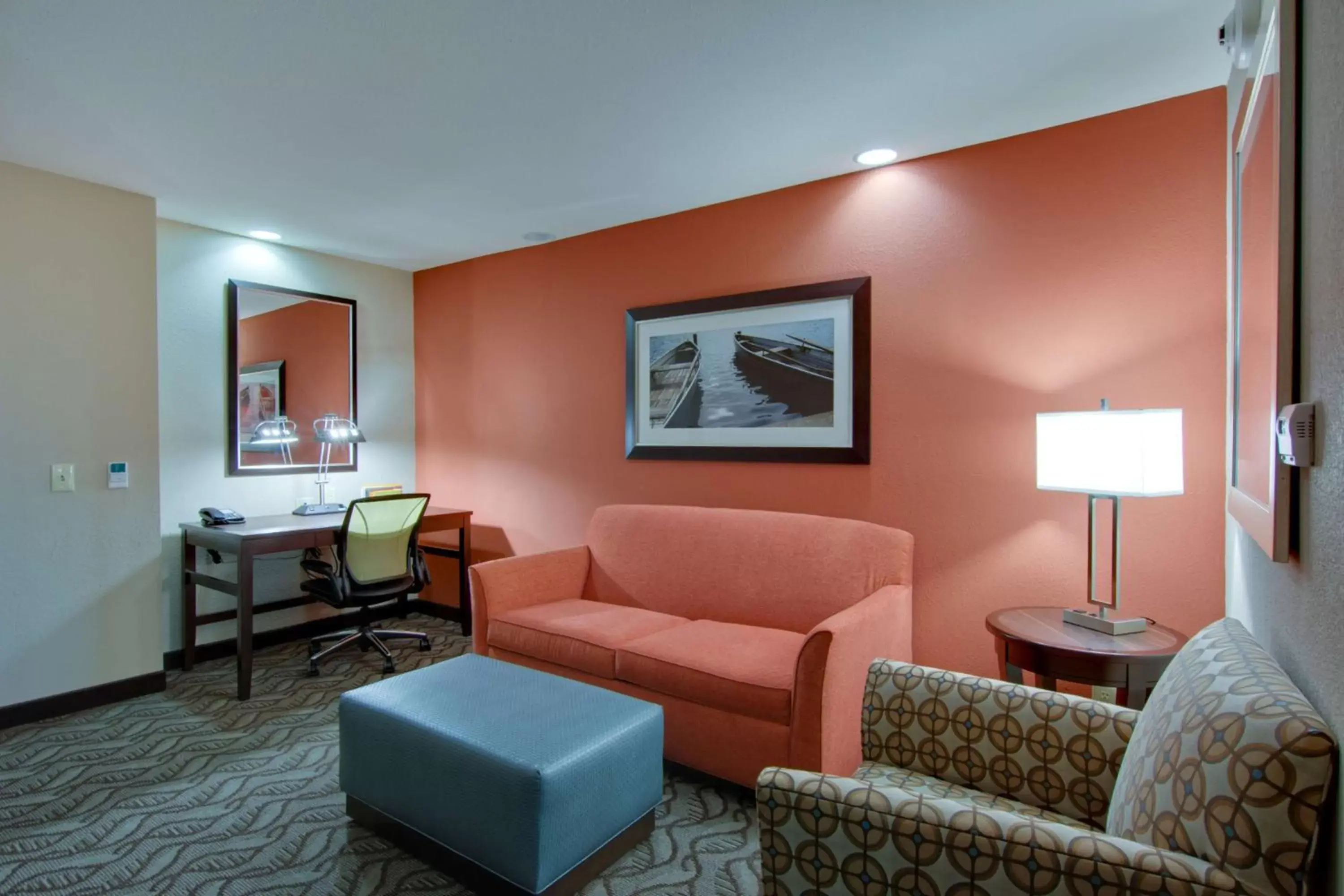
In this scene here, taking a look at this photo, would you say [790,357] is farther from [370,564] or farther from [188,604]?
[188,604]

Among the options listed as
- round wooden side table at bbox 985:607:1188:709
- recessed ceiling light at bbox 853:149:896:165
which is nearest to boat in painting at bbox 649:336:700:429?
recessed ceiling light at bbox 853:149:896:165

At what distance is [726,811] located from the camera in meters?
2.20

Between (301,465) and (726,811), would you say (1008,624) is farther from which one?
(301,465)

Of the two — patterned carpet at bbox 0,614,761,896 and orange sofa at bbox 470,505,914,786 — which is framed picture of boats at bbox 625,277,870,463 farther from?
patterned carpet at bbox 0,614,761,896

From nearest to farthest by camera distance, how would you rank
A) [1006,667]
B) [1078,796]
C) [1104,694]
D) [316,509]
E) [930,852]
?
[930,852] < [1078,796] < [1006,667] < [1104,694] < [316,509]

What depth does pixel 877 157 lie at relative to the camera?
2.73 m

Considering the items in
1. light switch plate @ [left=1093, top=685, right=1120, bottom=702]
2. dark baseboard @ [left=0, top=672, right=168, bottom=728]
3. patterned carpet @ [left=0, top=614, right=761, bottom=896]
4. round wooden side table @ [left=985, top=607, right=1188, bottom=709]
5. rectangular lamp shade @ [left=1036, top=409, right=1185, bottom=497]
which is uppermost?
rectangular lamp shade @ [left=1036, top=409, right=1185, bottom=497]

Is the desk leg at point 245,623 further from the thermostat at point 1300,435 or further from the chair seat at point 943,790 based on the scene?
the thermostat at point 1300,435

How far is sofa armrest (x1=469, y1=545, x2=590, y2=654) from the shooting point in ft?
9.61

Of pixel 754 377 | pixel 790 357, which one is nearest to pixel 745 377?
pixel 754 377

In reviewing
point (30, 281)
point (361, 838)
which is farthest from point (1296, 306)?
point (30, 281)

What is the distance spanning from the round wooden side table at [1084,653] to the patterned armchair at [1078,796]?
0.41 metres

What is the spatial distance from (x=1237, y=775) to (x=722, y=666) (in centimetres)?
151

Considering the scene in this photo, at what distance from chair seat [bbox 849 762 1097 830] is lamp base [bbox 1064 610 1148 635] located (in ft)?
2.45
